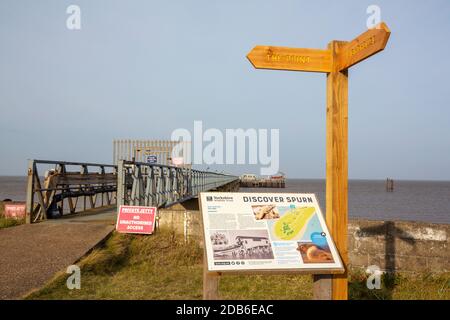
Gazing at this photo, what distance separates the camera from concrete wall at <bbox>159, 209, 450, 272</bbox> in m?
5.98

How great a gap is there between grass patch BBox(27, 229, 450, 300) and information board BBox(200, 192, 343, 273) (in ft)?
5.16

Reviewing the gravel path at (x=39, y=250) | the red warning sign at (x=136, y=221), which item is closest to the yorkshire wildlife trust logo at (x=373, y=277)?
the red warning sign at (x=136, y=221)

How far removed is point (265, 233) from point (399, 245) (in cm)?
332

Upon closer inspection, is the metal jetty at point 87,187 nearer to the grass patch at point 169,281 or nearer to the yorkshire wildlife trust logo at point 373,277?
the grass patch at point 169,281

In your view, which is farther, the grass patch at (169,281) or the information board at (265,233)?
the grass patch at (169,281)

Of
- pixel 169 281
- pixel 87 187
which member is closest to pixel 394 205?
pixel 87 187

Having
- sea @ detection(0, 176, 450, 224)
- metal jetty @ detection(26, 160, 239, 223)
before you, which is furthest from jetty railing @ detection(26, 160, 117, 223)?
sea @ detection(0, 176, 450, 224)

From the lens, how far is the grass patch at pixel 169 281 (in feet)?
16.3

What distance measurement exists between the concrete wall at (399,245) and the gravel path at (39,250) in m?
4.13

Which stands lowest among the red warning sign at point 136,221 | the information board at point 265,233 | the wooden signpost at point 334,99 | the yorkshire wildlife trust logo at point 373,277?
the yorkshire wildlife trust logo at point 373,277

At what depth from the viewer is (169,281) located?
18.6ft
